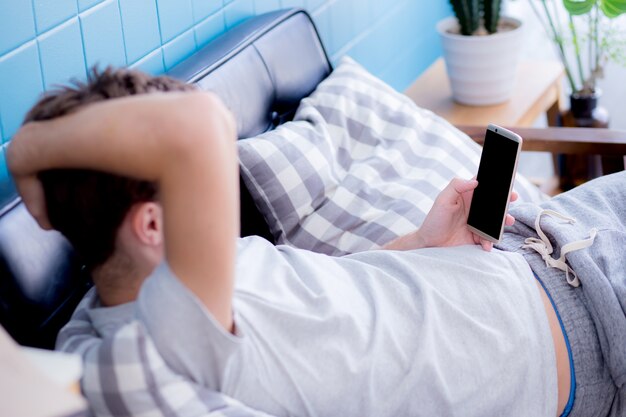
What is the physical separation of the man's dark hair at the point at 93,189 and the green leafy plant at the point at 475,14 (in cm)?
169

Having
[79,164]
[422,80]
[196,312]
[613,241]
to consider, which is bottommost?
[422,80]

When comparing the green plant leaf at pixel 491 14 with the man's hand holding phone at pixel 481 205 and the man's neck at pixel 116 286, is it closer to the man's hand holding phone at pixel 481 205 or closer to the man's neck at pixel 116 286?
the man's hand holding phone at pixel 481 205

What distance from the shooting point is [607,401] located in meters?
1.47

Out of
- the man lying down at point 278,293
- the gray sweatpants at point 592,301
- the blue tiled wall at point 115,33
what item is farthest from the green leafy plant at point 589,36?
the gray sweatpants at point 592,301

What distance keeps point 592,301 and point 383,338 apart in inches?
15.3

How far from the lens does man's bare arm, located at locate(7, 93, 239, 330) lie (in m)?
1.00

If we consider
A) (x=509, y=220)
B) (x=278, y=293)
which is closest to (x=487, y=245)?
(x=509, y=220)

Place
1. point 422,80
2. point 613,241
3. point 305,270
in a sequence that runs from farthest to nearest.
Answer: point 422,80, point 613,241, point 305,270

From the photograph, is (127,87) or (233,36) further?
(233,36)

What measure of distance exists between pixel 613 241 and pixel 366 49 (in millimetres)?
1351

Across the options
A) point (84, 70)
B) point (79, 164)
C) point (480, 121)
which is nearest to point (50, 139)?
point (79, 164)

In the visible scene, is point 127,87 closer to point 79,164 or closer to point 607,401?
point 79,164

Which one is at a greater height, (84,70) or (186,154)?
(186,154)

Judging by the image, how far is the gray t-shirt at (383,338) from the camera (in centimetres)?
123
